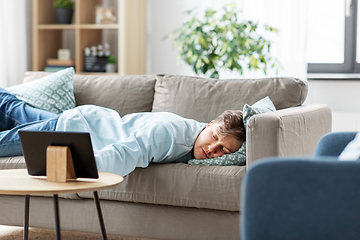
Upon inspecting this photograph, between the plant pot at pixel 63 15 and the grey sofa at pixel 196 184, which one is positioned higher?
the plant pot at pixel 63 15

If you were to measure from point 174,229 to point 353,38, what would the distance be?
2444 mm

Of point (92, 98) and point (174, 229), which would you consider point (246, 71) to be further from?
point (174, 229)

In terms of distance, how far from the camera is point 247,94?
7.28 ft

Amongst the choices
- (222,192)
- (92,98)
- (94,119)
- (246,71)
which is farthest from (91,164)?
(246,71)

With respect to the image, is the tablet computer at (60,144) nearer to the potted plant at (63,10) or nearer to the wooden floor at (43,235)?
the wooden floor at (43,235)

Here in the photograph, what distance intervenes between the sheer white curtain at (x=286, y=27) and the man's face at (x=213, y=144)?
1.67 m

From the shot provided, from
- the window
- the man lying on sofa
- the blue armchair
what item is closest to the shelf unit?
the window

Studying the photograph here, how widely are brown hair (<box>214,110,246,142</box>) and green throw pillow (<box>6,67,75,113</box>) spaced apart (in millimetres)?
983

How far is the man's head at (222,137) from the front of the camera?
6.01 feet

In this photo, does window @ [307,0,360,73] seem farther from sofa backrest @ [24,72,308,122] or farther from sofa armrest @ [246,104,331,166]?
sofa armrest @ [246,104,331,166]

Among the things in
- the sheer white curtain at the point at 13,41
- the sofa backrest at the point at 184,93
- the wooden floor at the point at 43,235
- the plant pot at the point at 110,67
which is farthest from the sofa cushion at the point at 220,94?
the sheer white curtain at the point at 13,41

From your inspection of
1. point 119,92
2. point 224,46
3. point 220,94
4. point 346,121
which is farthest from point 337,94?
point 119,92

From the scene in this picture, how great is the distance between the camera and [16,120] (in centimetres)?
222

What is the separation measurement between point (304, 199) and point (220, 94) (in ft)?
4.52
